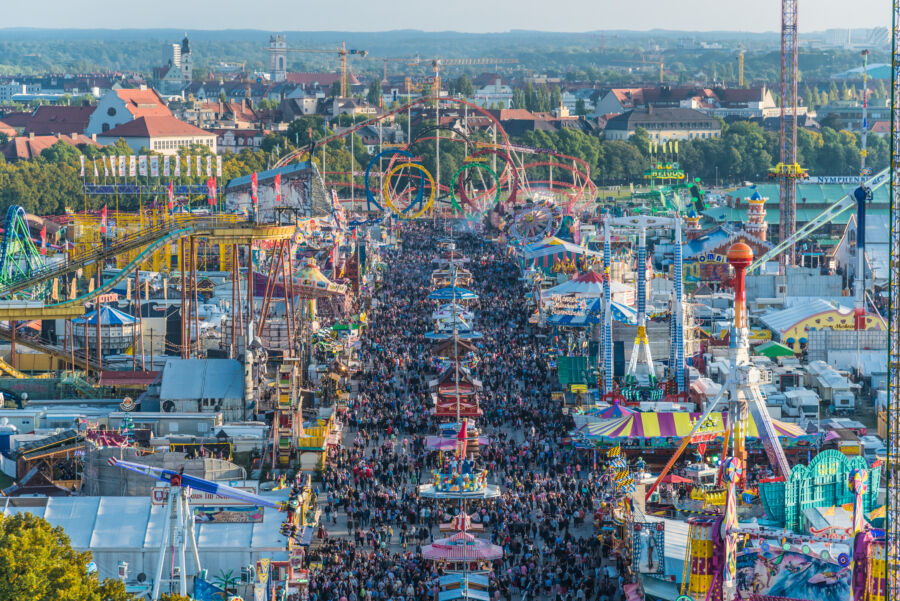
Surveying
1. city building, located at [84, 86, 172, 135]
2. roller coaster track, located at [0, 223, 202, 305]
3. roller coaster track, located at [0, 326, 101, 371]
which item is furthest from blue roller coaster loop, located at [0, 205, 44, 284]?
city building, located at [84, 86, 172, 135]

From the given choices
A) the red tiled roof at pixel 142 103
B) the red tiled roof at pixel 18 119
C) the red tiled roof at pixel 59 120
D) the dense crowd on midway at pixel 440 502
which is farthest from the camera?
the red tiled roof at pixel 18 119

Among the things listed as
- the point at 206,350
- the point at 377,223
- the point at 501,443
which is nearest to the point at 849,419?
the point at 501,443

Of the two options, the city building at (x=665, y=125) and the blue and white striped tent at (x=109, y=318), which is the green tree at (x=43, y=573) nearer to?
the blue and white striped tent at (x=109, y=318)

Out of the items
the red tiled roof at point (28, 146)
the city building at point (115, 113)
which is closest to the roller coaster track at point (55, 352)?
the red tiled roof at point (28, 146)

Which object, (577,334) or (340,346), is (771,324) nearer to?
(577,334)

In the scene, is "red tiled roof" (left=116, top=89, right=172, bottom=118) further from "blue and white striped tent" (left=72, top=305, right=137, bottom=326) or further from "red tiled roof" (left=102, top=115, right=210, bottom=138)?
"blue and white striped tent" (left=72, top=305, right=137, bottom=326)

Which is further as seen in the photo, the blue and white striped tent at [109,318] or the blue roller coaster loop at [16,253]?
the blue roller coaster loop at [16,253]
